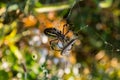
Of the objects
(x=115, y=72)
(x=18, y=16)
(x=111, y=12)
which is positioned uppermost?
(x=18, y=16)

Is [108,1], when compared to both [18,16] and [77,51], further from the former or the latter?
[18,16]

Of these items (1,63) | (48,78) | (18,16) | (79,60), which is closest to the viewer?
(48,78)

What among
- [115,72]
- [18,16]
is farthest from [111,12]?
[18,16]

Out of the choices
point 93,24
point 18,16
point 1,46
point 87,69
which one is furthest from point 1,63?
point 93,24

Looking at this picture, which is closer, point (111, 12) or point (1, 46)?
point (1, 46)

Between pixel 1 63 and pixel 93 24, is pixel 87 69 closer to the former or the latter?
pixel 93 24

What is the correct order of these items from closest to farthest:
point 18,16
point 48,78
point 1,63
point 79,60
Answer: point 48,78, point 1,63, point 18,16, point 79,60

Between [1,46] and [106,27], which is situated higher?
[1,46]
